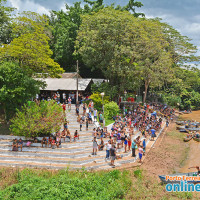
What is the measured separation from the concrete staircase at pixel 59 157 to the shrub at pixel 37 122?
1.12 m

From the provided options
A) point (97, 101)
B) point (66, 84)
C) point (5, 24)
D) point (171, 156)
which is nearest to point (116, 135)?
point (171, 156)

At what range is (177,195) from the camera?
1123 centimetres

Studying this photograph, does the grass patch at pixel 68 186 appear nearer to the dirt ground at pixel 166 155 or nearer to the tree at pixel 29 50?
the dirt ground at pixel 166 155

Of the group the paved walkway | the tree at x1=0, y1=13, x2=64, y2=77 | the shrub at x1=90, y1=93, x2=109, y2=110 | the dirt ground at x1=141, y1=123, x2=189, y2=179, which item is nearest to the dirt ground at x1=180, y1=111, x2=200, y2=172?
the dirt ground at x1=141, y1=123, x2=189, y2=179

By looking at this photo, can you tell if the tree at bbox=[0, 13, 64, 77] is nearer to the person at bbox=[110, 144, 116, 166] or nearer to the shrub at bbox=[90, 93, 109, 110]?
the shrub at bbox=[90, 93, 109, 110]

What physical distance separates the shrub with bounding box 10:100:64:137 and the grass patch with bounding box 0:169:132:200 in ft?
12.0

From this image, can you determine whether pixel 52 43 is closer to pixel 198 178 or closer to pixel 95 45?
pixel 95 45

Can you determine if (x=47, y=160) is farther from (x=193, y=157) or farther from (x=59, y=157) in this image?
(x=193, y=157)

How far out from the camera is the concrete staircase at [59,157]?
530 inches

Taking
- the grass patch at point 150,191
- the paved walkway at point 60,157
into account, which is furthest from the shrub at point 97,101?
the grass patch at point 150,191

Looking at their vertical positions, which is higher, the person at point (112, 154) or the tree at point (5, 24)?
the tree at point (5, 24)

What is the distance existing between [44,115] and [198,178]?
12.2 meters

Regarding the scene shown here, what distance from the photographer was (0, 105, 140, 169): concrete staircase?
13.5 meters

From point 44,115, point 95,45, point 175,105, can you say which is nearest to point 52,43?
point 95,45
